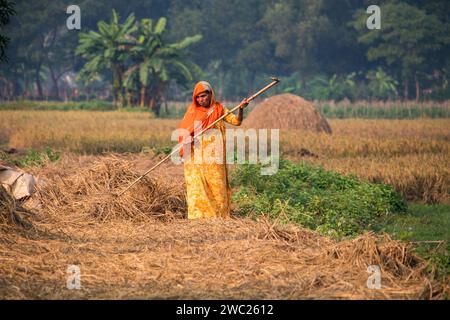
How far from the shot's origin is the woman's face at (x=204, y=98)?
30.0 ft

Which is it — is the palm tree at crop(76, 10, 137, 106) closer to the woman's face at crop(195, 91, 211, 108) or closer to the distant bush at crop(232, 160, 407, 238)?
the distant bush at crop(232, 160, 407, 238)

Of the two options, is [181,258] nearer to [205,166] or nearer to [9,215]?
[9,215]

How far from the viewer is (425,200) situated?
1293 cm

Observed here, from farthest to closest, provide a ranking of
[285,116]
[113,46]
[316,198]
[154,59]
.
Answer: [113,46] < [154,59] < [285,116] < [316,198]

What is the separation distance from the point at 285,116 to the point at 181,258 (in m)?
14.3

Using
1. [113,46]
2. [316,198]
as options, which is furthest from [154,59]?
[316,198]

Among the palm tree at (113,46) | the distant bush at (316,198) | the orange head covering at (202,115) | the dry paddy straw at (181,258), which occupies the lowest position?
the distant bush at (316,198)

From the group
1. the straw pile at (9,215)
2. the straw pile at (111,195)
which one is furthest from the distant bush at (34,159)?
the straw pile at (9,215)

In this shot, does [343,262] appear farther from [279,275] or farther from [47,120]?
[47,120]

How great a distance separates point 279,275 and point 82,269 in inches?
55.9

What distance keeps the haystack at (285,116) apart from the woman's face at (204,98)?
11784 millimetres

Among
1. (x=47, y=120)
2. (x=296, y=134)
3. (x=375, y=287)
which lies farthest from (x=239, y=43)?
(x=375, y=287)

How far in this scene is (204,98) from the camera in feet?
30.1

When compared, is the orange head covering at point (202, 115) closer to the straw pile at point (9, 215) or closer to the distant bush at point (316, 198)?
the distant bush at point (316, 198)
